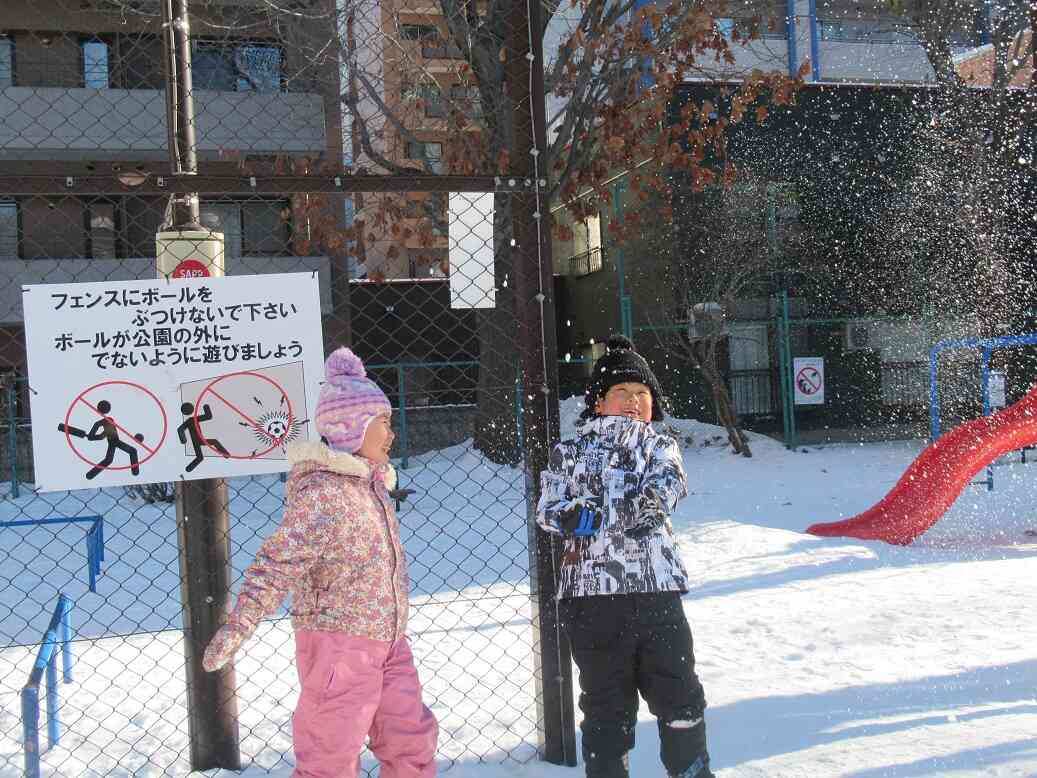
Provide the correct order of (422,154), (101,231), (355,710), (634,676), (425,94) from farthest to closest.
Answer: (101,231) < (425,94) < (422,154) < (634,676) < (355,710)

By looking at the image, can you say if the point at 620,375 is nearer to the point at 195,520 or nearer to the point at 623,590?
the point at 623,590

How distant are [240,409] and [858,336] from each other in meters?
15.6

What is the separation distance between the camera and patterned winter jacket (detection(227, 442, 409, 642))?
2.56m

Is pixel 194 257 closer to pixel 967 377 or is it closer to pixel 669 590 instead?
pixel 669 590

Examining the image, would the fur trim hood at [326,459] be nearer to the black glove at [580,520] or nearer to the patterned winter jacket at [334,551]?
the patterned winter jacket at [334,551]

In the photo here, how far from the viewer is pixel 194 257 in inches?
127

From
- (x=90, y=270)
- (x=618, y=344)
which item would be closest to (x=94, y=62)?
(x=90, y=270)

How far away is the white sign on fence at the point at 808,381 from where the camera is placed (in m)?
15.6

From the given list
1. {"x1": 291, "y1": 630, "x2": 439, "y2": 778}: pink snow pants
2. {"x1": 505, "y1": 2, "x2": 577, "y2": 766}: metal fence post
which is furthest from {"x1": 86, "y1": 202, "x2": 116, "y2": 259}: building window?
{"x1": 291, "y1": 630, "x2": 439, "y2": 778}: pink snow pants

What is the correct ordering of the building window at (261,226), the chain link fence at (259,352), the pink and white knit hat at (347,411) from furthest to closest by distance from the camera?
the building window at (261,226)
the chain link fence at (259,352)
the pink and white knit hat at (347,411)

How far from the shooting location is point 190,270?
3.21 m

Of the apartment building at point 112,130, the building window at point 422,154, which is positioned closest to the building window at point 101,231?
the apartment building at point 112,130

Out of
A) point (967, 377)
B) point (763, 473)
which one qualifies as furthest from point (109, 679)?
point (967, 377)

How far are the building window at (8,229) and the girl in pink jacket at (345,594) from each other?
49.8 feet
